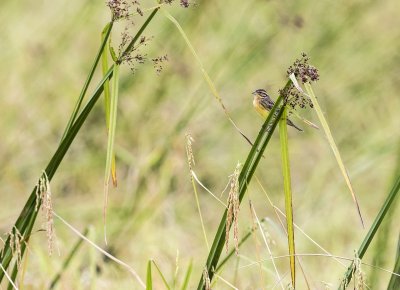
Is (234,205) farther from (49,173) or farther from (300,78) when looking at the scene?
(49,173)

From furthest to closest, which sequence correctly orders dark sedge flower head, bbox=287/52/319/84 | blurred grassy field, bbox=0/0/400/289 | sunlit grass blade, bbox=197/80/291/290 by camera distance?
blurred grassy field, bbox=0/0/400/289, sunlit grass blade, bbox=197/80/291/290, dark sedge flower head, bbox=287/52/319/84

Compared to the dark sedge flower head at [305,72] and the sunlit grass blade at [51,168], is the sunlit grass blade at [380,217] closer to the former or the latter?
the dark sedge flower head at [305,72]

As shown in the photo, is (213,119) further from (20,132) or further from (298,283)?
(298,283)

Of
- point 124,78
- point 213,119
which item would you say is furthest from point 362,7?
point 124,78

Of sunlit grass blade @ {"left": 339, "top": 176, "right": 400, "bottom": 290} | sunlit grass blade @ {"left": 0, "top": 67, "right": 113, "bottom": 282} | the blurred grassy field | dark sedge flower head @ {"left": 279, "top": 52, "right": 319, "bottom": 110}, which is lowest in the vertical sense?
sunlit grass blade @ {"left": 0, "top": 67, "right": 113, "bottom": 282}

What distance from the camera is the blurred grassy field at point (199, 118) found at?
4.54 metres

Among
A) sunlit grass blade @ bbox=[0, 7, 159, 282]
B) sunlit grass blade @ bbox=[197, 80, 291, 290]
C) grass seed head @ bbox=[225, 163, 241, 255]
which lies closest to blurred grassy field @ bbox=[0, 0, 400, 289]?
sunlit grass blade @ bbox=[0, 7, 159, 282]

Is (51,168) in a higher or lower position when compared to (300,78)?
lower

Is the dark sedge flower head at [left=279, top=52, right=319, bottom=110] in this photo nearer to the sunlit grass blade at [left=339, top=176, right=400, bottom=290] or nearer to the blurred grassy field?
the sunlit grass blade at [left=339, top=176, right=400, bottom=290]

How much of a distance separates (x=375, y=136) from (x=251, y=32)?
2.66ft

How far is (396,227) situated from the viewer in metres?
4.63

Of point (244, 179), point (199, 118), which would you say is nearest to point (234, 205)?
point (244, 179)

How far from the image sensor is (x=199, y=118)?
200 inches

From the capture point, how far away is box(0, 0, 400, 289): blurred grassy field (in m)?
4.54
